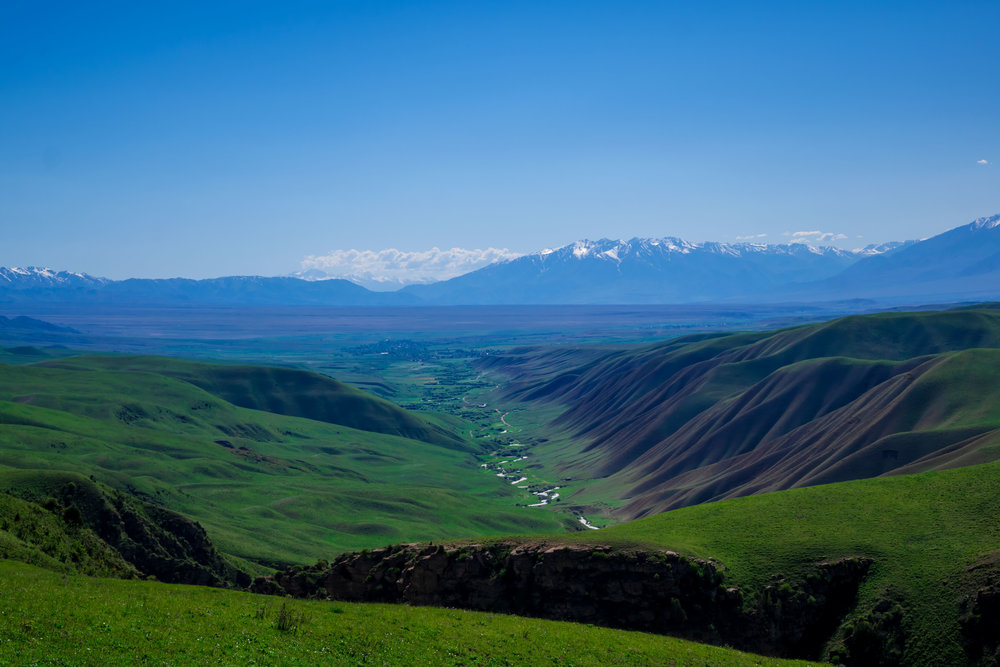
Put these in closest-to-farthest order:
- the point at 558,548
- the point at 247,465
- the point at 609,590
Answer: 1. the point at 609,590
2. the point at 558,548
3. the point at 247,465

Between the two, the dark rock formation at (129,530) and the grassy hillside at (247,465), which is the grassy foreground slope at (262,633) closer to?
the dark rock formation at (129,530)

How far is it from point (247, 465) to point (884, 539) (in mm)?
108318

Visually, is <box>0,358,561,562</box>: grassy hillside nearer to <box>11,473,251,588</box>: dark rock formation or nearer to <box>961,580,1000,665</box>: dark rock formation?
<box>11,473,251,588</box>: dark rock formation

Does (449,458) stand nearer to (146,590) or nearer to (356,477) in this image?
(356,477)

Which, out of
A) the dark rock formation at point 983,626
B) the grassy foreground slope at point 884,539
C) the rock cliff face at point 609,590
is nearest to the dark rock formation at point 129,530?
the rock cliff face at point 609,590

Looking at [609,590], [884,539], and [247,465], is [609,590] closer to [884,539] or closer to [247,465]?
[884,539]

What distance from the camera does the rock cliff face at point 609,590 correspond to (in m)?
37.8

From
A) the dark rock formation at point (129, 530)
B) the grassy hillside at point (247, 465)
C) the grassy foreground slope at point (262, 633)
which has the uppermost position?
the grassy foreground slope at point (262, 633)

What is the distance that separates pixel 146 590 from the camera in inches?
1150

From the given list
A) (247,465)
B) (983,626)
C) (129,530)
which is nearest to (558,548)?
(983,626)

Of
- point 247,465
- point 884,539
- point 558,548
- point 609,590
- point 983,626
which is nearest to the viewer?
point 983,626

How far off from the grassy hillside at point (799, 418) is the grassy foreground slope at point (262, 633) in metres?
49.8

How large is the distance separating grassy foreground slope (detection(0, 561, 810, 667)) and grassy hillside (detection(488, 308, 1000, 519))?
4976cm

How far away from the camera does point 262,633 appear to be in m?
24.8
